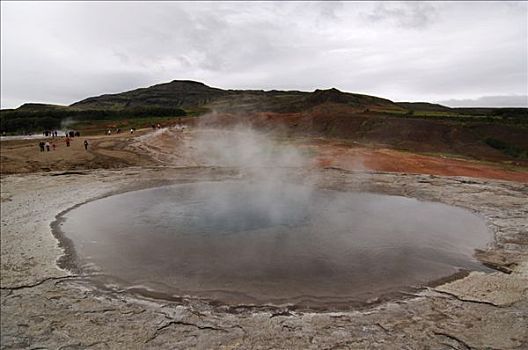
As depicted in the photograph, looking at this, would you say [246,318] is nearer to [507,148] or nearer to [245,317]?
[245,317]

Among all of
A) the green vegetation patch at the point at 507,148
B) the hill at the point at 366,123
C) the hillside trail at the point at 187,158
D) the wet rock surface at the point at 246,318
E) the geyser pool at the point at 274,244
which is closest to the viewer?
the wet rock surface at the point at 246,318

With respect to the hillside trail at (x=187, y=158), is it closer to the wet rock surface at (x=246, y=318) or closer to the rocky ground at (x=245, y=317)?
the rocky ground at (x=245, y=317)

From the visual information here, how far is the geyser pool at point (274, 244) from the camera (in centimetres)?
613

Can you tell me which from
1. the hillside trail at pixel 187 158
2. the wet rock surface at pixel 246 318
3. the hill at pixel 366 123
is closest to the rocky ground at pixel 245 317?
the wet rock surface at pixel 246 318

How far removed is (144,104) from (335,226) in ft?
253

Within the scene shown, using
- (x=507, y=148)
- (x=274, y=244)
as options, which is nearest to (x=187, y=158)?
(x=274, y=244)

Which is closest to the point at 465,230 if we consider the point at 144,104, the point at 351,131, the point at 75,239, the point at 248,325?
the point at 248,325

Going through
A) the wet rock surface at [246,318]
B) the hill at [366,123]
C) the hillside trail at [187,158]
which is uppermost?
the hill at [366,123]

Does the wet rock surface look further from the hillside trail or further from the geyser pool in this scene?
the hillside trail

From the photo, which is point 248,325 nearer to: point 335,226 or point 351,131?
point 335,226

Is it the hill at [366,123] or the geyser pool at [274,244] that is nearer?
the geyser pool at [274,244]

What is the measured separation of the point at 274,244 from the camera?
7.91 m

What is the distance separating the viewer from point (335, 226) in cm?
910

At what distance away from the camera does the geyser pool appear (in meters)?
6.13
